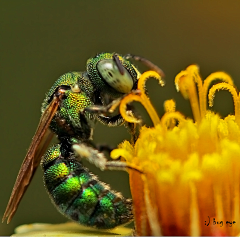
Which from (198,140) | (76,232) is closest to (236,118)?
(198,140)

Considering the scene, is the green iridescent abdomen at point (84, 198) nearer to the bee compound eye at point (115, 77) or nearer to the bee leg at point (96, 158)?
the bee leg at point (96, 158)

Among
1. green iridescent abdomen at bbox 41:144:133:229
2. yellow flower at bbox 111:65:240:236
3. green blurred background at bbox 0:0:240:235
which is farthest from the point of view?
green blurred background at bbox 0:0:240:235

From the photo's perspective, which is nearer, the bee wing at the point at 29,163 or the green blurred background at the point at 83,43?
the bee wing at the point at 29,163

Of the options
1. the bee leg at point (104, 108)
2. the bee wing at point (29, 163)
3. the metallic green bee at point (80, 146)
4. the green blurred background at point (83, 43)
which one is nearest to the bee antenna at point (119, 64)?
the metallic green bee at point (80, 146)


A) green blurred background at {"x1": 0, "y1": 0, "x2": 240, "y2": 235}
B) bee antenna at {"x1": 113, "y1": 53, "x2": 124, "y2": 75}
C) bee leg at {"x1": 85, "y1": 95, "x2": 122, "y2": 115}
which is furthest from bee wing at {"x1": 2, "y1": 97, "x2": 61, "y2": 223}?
green blurred background at {"x1": 0, "y1": 0, "x2": 240, "y2": 235}

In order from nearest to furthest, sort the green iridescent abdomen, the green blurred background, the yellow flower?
the yellow flower, the green iridescent abdomen, the green blurred background

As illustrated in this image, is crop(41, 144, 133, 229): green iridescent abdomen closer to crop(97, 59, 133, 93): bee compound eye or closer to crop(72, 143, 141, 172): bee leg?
crop(72, 143, 141, 172): bee leg
